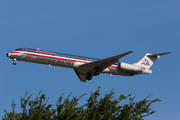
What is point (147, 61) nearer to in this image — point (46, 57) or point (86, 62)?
point (86, 62)

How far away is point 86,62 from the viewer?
36156 millimetres

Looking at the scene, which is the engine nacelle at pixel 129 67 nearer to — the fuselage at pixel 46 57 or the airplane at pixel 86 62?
the airplane at pixel 86 62

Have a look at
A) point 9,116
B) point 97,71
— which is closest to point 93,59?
point 97,71

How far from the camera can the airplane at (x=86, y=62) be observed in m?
32.8

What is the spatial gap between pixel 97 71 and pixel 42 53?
845 centimetres

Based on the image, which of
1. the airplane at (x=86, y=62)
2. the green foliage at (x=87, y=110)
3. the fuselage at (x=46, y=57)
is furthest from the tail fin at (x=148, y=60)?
the green foliage at (x=87, y=110)

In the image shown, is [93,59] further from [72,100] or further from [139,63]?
[72,100]

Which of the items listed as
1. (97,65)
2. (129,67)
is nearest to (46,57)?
(97,65)

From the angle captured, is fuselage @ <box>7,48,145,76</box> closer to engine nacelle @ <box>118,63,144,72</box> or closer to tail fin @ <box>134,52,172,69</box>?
engine nacelle @ <box>118,63,144,72</box>

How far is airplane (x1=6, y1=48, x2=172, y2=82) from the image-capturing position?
32.8m

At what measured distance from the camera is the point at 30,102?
1961 cm

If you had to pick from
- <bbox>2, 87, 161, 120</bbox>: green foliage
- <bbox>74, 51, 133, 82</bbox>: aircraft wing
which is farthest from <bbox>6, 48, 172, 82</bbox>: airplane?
<bbox>2, 87, 161, 120</bbox>: green foliage

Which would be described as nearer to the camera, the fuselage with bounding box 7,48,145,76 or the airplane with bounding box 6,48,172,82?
the fuselage with bounding box 7,48,145,76

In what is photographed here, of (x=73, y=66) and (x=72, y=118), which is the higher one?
(x=73, y=66)
